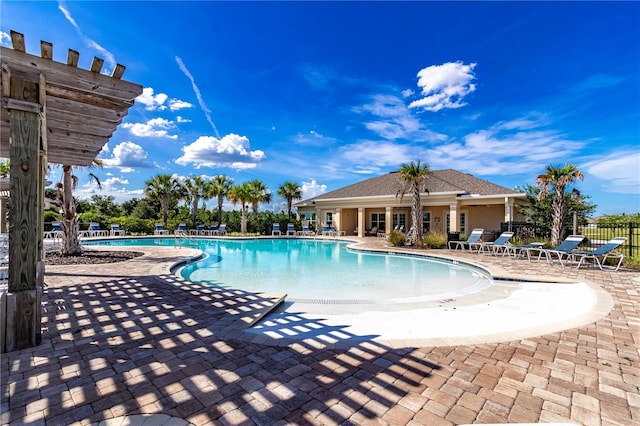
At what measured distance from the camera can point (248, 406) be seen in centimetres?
234

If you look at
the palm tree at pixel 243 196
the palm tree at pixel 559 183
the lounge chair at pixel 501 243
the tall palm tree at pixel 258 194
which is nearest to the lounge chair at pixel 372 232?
the tall palm tree at pixel 258 194

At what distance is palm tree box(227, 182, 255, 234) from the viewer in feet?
80.4

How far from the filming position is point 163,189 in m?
26.5

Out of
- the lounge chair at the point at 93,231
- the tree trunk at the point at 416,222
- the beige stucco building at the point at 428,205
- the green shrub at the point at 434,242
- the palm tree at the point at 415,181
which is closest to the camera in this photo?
the green shrub at the point at 434,242

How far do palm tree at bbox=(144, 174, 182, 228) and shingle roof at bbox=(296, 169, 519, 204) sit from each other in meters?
11.7

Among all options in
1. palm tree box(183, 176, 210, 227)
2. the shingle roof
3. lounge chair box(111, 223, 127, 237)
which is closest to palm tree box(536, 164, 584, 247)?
the shingle roof

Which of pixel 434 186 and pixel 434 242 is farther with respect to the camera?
pixel 434 186

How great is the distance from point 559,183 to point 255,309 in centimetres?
1412

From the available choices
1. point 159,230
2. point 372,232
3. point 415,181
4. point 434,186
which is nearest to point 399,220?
point 372,232

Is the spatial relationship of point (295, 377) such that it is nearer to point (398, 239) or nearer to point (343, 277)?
point (343, 277)

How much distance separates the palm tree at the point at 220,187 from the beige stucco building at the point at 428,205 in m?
6.88

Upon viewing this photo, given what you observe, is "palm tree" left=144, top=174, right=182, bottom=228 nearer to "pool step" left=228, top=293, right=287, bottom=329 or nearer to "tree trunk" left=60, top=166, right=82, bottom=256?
"tree trunk" left=60, top=166, right=82, bottom=256

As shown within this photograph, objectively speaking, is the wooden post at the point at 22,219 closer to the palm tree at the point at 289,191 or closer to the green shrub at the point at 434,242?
the green shrub at the point at 434,242

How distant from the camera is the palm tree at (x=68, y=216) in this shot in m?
11.4
